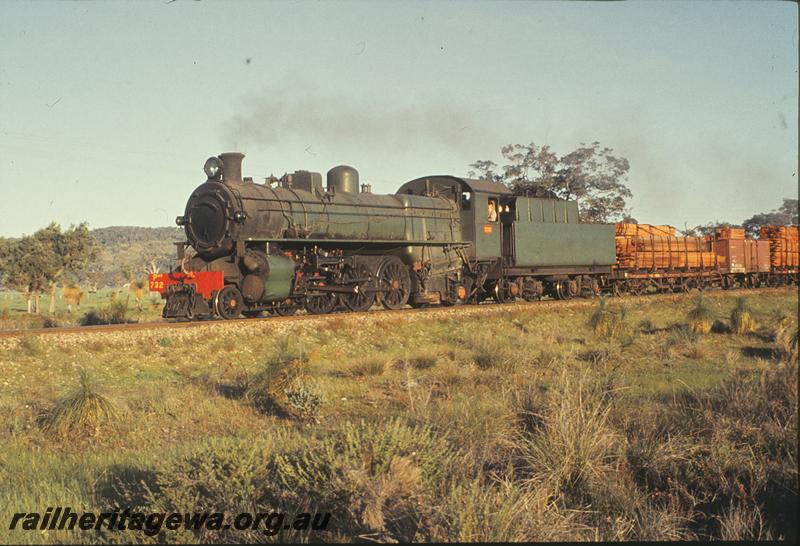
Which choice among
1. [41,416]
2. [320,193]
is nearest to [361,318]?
[320,193]

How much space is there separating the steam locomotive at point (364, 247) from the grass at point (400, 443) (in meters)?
3.73

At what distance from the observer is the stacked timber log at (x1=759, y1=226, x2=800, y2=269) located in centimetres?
4241

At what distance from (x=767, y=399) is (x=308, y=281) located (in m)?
14.2

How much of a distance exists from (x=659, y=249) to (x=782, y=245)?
41.1 ft

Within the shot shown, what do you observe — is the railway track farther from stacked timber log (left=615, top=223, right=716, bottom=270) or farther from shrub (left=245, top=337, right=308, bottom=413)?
shrub (left=245, top=337, right=308, bottom=413)

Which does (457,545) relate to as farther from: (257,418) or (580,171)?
(580,171)

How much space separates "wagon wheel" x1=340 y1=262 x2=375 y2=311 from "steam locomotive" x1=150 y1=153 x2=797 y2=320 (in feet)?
0.10

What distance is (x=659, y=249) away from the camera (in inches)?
1385

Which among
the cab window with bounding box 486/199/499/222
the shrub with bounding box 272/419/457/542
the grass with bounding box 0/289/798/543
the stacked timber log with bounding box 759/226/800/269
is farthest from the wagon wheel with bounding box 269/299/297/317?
the stacked timber log with bounding box 759/226/800/269

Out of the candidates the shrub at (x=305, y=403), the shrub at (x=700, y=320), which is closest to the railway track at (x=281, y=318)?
the shrub at (x=700, y=320)

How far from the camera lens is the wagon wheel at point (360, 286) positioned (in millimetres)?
21922

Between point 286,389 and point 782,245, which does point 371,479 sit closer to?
point 286,389

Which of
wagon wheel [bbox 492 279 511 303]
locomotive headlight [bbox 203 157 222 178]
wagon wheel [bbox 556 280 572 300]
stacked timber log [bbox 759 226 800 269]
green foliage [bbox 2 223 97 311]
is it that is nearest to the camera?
locomotive headlight [bbox 203 157 222 178]

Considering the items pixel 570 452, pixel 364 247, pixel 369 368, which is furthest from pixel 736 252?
pixel 570 452
